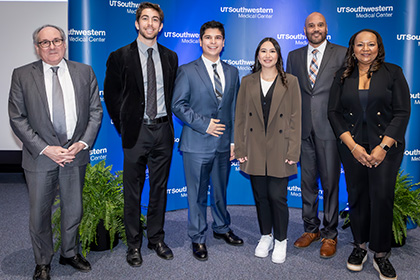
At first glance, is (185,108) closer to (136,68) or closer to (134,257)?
(136,68)

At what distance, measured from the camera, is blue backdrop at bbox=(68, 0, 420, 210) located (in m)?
4.25

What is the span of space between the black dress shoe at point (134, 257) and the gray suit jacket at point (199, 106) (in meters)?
1.02

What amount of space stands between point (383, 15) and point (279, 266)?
3.07 meters

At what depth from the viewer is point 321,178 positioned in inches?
150

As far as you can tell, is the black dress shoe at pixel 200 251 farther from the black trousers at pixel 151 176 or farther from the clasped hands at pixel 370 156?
the clasped hands at pixel 370 156

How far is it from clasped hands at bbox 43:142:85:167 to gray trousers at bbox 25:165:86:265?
0.11m

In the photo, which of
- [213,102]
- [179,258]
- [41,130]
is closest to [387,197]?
[213,102]

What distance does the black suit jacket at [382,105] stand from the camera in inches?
121

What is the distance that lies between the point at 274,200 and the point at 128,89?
1599 millimetres

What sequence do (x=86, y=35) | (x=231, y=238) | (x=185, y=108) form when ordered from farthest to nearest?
1. (x=86, y=35)
2. (x=231, y=238)
3. (x=185, y=108)

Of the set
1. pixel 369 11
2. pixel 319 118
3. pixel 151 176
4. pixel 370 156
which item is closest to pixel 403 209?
pixel 370 156

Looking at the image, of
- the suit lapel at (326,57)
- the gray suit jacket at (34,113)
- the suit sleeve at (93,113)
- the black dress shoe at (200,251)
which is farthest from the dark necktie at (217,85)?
the black dress shoe at (200,251)

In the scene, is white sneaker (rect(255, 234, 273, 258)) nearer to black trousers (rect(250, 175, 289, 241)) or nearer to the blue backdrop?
black trousers (rect(250, 175, 289, 241))

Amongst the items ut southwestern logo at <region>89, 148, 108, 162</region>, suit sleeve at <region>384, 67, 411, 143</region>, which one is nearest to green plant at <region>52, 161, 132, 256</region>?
ut southwestern logo at <region>89, 148, 108, 162</region>
